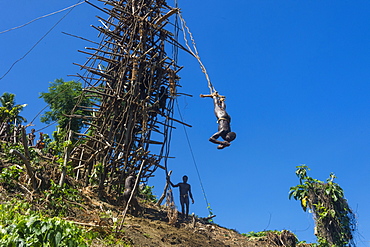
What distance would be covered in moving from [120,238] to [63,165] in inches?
99.2

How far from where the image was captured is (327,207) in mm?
12930

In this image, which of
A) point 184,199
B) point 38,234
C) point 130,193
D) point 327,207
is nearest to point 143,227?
point 130,193

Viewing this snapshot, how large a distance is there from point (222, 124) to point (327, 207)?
6.00 meters

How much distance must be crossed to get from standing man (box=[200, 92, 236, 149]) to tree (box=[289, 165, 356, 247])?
5284 mm

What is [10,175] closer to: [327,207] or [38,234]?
[38,234]

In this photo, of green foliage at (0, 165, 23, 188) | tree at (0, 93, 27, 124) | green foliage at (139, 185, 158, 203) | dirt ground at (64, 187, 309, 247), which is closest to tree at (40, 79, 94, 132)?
tree at (0, 93, 27, 124)

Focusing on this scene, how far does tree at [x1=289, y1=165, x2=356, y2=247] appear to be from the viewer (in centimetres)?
1255

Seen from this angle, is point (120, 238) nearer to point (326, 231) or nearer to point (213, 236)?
point (213, 236)

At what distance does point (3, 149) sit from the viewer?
31.8ft

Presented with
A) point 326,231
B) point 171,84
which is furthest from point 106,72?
point 326,231

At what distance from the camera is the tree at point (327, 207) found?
12.6m

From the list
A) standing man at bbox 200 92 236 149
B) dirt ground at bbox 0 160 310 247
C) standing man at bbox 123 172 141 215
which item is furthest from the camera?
standing man at bbox 123 172 141 215

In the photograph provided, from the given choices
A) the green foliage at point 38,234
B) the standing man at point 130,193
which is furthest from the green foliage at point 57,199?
the green foliage at point 38,234

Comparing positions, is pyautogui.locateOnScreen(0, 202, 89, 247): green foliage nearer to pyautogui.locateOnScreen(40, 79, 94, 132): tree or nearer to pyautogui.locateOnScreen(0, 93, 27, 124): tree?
pyautogui.locateOnScreen(0, 93, 27, 124): tree
